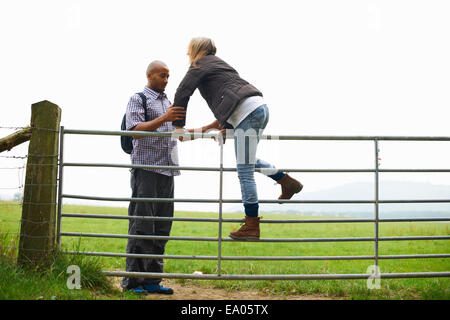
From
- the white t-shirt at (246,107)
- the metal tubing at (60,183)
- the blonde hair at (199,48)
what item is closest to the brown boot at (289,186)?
the white t-shirt at (246,107)

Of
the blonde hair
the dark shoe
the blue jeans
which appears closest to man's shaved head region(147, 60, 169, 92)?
the blonde hair

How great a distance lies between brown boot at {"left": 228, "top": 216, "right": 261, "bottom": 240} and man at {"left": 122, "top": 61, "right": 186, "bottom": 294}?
805 millimetres

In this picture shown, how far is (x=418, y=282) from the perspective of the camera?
522cm

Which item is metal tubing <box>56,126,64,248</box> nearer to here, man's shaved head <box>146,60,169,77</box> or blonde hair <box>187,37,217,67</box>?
man's shaved head <box>146,60,169,77</box>

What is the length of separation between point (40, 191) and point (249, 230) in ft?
6.67

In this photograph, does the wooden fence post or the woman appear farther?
the wooden fence post

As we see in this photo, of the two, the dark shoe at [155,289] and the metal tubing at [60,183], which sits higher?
the metal tubing at [60,183]

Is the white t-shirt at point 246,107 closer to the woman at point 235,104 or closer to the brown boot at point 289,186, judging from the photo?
the woman at point 235,104

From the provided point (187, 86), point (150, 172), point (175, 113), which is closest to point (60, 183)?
point (150, 172)

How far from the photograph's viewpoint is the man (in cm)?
429

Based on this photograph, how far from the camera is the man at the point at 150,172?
169 inches

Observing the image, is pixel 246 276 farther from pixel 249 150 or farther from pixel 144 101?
pixel 144 101

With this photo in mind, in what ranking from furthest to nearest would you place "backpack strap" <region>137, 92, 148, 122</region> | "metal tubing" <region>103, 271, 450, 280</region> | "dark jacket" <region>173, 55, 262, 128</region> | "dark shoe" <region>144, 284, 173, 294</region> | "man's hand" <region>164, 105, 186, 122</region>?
"dark shoe" <region>144, 284, 173, 294</region> < "backpack strap" <region>137, 92, 148, 122</region> < "metal tubing" <region>103, 271, 450, 280</region> < "man's hand" <region>164, 105, 186, 122</region> < "dark jacket" <region>173, 55, 262, 128</region>

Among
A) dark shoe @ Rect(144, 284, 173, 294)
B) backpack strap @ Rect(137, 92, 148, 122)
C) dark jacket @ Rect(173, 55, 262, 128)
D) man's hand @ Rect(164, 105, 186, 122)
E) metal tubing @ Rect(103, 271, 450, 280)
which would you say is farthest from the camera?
dark shoe @ Rect(144, 284, 173, 294)
